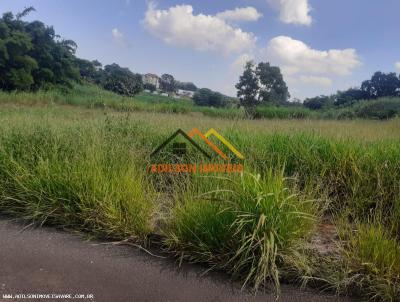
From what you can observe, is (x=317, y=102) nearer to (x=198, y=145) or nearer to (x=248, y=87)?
(x=248, y=87)

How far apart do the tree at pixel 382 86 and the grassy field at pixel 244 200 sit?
25.7m

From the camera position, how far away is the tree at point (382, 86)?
26.9 meters

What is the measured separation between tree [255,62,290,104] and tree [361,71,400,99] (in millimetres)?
6707

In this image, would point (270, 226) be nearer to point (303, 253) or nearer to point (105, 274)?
point (303, 253)

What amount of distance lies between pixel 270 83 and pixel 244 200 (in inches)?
1090

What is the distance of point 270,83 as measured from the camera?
29.2 meters

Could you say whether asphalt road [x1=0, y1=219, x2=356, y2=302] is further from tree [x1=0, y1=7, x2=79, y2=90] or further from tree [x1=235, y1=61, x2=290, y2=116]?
tree [x1=235, y1=61, x2=290, y2=116]

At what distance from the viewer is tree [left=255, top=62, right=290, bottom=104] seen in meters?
28.3

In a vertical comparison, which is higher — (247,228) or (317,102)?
(317,102)

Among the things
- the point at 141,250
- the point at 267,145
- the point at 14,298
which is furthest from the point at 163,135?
the point at 14,298

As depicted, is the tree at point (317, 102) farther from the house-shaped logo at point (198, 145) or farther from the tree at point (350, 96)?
the house-shaped logo at point (198, 145)

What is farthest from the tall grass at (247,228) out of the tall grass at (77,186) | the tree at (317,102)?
the tree at (317,102)

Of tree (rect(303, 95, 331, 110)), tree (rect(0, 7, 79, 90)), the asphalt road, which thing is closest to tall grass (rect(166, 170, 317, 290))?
the asphalt road

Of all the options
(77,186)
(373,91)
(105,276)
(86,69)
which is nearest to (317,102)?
(373,91)
